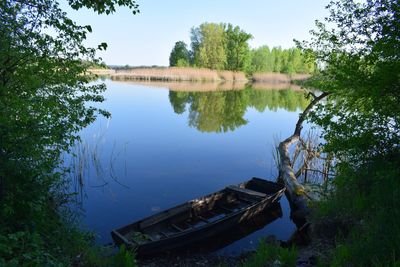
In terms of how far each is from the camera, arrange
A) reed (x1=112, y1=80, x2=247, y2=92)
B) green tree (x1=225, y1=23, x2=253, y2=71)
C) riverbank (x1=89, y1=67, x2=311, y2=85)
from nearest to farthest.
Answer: reed (x1=112, y1=80, x2=247, y2=92), riverbank (x1=89, y1=67, x2=311, y2=85), green tree (x1=225, y1=23, x2=253, y2=71)

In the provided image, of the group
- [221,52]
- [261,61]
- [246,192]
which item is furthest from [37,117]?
[261,61]

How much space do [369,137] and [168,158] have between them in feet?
37.6

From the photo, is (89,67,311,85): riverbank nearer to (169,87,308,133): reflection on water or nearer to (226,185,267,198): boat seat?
(169,87,308,133): reflection on water

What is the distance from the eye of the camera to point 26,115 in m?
5.17

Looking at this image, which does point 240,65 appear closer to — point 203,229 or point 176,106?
point 176,106

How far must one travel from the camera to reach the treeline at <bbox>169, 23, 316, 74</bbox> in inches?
3012

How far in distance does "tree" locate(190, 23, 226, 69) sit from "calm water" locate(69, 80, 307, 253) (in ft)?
152

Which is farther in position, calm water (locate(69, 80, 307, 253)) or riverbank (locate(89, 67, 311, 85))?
riverbank (locate(89, 67, 311, 85))

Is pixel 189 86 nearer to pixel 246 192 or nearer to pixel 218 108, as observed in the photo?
pixel 218 108

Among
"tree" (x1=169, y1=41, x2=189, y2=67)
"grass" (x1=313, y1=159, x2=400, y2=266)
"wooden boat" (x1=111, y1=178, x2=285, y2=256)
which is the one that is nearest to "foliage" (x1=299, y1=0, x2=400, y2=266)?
"grass" (x1=313, y1=159, x2=400, y2=266)

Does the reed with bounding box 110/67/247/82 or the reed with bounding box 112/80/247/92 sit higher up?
the reed with bounding box 110/67/247/82

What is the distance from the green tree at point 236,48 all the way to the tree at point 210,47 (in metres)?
1.96

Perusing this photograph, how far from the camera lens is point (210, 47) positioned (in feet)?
252

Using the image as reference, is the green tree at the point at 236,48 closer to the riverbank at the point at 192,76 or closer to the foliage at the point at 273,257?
the riverbank at the point at 192,76
